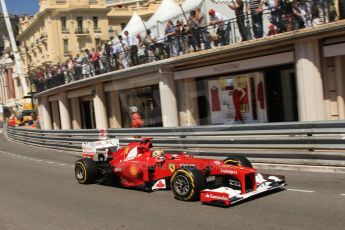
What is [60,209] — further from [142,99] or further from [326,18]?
[142,99]

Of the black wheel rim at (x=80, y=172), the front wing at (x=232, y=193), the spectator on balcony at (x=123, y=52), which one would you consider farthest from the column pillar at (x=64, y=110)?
the front wing at (x=232, y=193)

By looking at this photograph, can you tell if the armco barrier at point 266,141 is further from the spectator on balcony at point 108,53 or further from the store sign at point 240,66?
the spectator on balcony at point 108,53

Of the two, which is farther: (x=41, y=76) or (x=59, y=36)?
(x=59, y=36)

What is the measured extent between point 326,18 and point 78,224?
8.39 m

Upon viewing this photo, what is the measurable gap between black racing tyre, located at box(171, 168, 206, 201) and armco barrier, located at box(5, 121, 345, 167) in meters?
3.56

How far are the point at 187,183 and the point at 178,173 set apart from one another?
0.24 m

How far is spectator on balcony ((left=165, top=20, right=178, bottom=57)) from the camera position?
56.3 feet

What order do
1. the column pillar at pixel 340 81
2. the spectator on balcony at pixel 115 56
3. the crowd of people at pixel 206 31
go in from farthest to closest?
the spectator on balcony at pixel 115 56
the column pillar at pixel 340 81
the crowd of people at pixel 206 31

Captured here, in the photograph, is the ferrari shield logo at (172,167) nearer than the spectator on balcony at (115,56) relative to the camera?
Yes

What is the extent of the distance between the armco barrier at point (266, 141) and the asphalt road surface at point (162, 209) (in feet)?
1.61

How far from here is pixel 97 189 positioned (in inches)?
404

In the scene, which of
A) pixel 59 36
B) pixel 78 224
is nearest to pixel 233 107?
pixel 78 224

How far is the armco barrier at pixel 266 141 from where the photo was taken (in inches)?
406

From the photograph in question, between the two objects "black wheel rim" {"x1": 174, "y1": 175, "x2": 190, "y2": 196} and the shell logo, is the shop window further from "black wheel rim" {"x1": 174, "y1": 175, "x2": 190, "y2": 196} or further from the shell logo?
"black wheel rim" {"x1": 174, "y1": 175, "x2": 190, "y2": 196}
